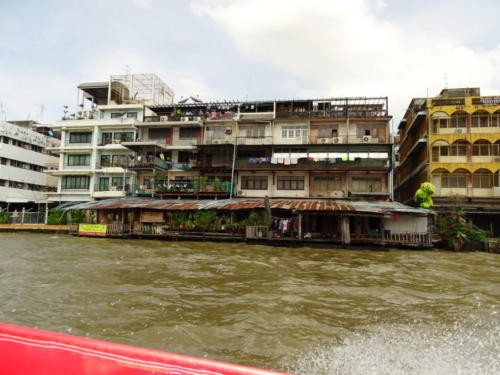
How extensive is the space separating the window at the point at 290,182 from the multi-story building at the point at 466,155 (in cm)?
1076

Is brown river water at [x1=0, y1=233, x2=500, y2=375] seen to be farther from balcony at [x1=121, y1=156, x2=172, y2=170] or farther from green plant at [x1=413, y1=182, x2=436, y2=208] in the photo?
balcony at [x1=121, y1=156, x2=172, y2=170]

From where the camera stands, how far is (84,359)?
2219mm

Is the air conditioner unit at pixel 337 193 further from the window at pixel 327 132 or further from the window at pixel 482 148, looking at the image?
the window at pixel 482 148

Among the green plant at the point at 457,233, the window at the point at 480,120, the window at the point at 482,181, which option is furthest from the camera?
the window at the point at 480,120

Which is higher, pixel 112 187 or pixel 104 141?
pixel 104 141

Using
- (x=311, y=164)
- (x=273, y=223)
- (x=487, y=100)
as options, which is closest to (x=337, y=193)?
(x=311, y=164)

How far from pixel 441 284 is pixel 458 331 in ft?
17.0

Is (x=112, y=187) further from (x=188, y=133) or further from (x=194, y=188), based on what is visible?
(x=194, y=188)

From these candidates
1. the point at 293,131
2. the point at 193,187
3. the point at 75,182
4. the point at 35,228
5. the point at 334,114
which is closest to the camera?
the point at 35,228

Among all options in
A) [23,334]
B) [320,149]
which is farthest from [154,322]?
[320,149]

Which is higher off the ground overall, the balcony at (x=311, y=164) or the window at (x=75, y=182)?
the balcony at (x=311, y=164)

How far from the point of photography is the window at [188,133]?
33.9 metres

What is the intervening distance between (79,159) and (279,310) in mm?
36095

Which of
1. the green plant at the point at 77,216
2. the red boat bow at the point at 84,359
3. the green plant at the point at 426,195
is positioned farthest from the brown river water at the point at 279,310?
the green plant at the point at 77,216
